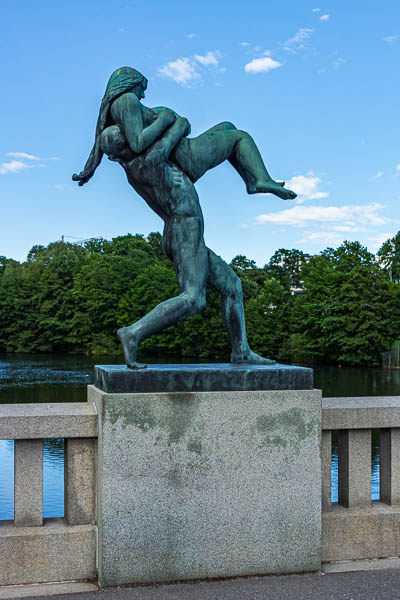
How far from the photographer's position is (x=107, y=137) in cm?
429

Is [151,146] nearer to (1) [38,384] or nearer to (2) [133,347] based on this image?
(2) [133,347]

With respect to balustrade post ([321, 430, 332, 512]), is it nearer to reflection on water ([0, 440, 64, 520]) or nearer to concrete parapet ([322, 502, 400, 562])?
concrete parapet ([322, 502, 400, 562])

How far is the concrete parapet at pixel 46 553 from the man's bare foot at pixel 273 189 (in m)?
2.38

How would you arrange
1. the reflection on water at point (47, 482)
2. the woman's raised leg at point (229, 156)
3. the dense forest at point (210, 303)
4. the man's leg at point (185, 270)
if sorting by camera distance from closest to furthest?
the man's leg at point (185, 270)
the woman's raised leg at point (229, 156)
the reflection on water at point (47, 482)
the dense forest at point (210, 303)

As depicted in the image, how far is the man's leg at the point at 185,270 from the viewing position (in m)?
4.14

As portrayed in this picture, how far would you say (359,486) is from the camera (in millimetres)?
4328

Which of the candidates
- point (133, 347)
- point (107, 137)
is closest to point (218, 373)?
point (133, 347)

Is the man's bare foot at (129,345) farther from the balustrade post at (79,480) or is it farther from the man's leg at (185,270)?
the balustrade post at (79,480)

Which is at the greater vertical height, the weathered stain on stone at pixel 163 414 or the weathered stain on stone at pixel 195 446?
the weathered stain on stone at pixel 163 414

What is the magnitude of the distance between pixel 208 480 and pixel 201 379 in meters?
0.58

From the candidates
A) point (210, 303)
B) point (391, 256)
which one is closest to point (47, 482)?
point (210, 303)

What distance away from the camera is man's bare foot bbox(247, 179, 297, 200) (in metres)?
4.52

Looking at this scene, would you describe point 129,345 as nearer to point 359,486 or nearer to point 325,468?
point 325,468

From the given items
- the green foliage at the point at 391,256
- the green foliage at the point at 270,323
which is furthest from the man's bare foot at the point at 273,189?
the green foliage at the point at 391,256
